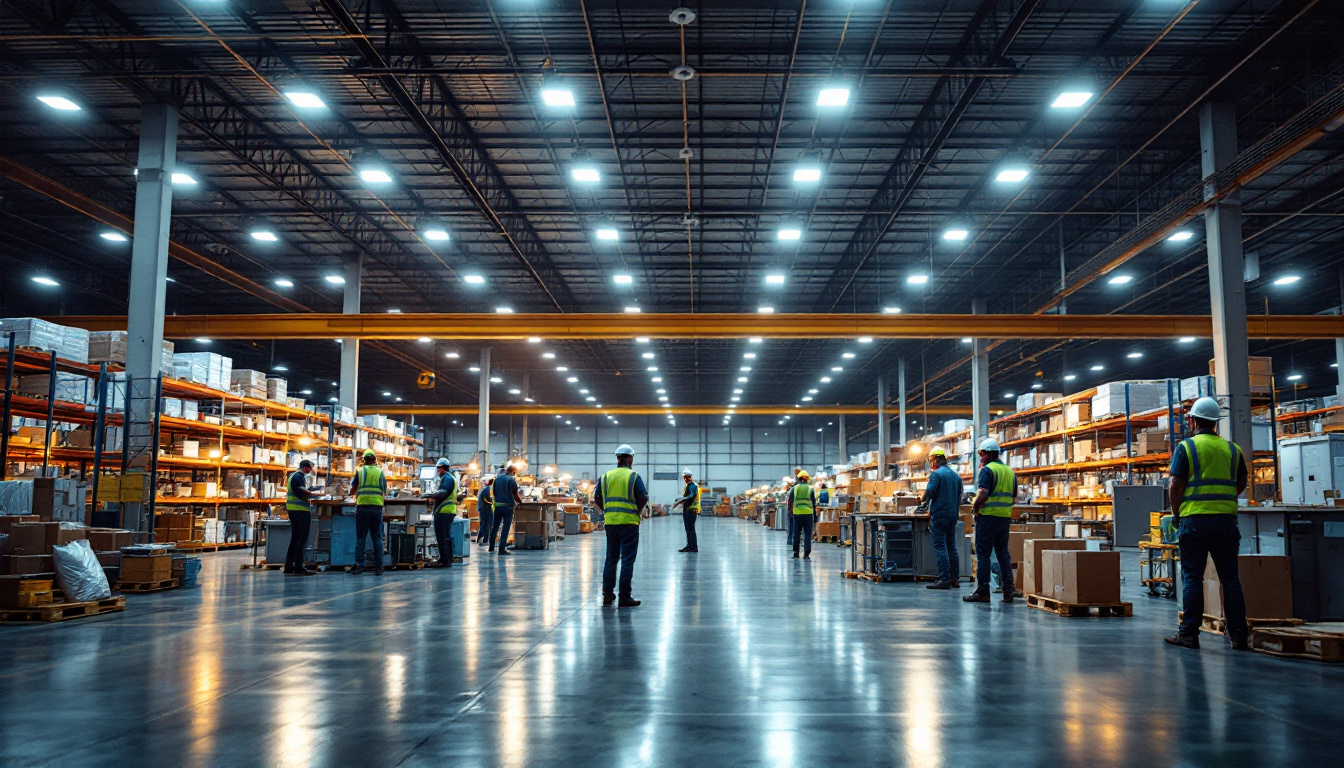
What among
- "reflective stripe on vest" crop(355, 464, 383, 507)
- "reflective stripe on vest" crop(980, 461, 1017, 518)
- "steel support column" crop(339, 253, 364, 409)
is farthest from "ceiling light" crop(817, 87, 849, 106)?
"steel support column" crop(339, 253, 364, 409)

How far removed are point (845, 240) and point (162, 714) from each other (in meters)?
22.0

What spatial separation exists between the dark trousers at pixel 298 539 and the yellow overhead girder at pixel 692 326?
33.9 ft

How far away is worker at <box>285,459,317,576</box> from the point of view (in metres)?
12.9

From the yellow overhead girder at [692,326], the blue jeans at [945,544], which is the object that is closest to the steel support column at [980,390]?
the yellow overhead girder at [692,326]

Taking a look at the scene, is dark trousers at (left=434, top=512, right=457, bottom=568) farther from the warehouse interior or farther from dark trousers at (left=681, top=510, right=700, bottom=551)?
dark trousers at (left=681, top=510, right=700, bottom=551)

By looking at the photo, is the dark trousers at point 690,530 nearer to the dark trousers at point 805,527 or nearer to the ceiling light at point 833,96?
the dark trousers at point 805,527

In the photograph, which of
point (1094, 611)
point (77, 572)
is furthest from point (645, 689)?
point (77, 572)

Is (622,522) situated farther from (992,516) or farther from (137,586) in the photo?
(137,586)

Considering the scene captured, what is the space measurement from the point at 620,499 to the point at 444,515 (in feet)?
23.7

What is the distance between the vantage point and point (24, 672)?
225 inches

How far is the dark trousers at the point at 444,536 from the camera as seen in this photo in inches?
609

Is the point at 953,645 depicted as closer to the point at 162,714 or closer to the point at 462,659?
the point at 462,659

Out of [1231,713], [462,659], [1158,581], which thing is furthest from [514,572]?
[1231,713]

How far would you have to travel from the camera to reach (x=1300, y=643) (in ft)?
20.6
